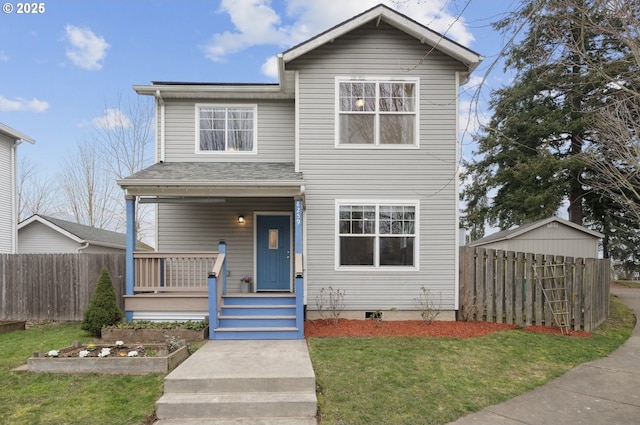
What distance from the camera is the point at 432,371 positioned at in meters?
5.25

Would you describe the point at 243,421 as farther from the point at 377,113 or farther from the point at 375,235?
the point at 377,113

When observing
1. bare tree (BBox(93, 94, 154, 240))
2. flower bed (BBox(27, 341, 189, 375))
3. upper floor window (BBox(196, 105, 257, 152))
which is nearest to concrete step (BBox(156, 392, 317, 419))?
flower bed (BBox(27, 341, 189, 375))

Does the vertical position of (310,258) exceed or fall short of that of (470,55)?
it falls short

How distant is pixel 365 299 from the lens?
27.2 feet

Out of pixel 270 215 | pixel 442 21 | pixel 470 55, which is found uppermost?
pixel 470 55

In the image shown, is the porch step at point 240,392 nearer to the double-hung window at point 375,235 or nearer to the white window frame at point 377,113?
the double-hung window at point 375,235

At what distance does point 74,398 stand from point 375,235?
6223mm

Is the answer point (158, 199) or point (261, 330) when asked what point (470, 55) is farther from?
point (158, 199)

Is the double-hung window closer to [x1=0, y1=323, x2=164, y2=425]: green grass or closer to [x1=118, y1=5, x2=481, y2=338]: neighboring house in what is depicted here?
[x1=118, y1=5, x2=481, y2=338]: neighboring house

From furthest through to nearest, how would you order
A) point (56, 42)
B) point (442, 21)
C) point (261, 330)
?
1. point (56, 42)
2. point (261, 330)
3. point (442, 21)

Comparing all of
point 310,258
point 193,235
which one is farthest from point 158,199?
point 310,258

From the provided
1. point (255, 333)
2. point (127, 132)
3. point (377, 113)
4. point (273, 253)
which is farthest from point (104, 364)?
point (127, 132)

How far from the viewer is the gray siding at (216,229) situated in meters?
9.61

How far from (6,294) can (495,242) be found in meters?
Result: 15.3
